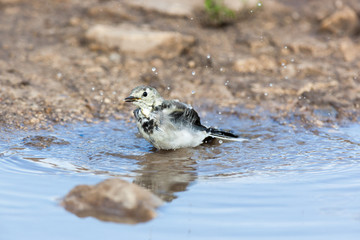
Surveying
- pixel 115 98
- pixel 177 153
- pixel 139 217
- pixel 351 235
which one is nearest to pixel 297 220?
pixel 351 235

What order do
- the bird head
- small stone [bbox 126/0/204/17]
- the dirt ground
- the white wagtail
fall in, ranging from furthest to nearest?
1. small stone [bbox 126/0/204/17]
2. the dirt ground
3. the bird head
4. the white wagtail

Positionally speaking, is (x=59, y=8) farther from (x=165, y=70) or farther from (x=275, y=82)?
(x=275, y=82)

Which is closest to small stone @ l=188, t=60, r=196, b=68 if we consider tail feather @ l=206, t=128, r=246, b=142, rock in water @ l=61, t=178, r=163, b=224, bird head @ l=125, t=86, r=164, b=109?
tail feather @ l=206, t=128, r=246, b=142

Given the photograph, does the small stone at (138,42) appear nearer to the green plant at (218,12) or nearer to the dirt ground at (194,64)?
the dirt ground at (194,64)

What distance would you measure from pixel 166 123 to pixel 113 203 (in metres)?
1.92

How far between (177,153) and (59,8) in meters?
4.45

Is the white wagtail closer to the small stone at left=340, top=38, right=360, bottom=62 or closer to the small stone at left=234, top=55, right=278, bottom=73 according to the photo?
the small stone at left=234, top=55, right=278, bottom=73

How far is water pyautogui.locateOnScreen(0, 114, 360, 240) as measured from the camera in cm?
407

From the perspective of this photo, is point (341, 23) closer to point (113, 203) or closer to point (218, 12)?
point (218, 12)

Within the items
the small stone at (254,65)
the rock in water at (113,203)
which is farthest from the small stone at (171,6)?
the rock in water at (113,203)

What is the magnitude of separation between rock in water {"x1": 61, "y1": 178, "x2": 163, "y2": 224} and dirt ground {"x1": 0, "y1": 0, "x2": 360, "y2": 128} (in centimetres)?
Result: 264

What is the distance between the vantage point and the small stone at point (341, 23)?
30.2 ft

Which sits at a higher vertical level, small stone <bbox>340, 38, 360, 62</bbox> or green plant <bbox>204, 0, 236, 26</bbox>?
green plant <bbox>204, 0, 236, 26</bbox>

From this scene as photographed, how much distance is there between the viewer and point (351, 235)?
4020 mm
